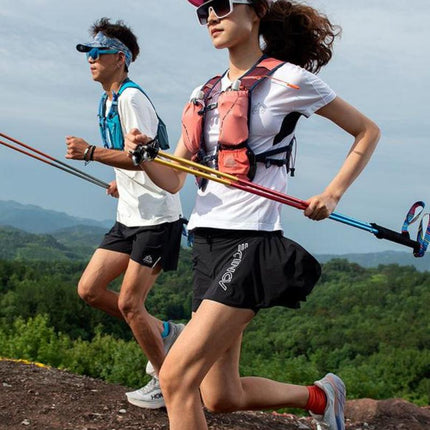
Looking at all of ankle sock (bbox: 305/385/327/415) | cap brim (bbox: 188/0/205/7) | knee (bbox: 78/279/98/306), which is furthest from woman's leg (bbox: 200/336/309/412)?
cap brim (bbox: 188/0/205/7)

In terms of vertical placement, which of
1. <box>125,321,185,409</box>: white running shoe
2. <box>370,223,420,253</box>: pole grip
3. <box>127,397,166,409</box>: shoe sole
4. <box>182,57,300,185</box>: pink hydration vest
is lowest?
<box>127,397,166,409</box>: shoe sole

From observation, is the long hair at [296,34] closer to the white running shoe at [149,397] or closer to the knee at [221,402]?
the knee at [221,402]

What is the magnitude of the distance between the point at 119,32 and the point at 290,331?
18268 millimetres

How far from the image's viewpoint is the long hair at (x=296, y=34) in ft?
13.8

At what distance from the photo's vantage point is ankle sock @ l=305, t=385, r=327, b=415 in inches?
205

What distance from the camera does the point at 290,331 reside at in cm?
2352

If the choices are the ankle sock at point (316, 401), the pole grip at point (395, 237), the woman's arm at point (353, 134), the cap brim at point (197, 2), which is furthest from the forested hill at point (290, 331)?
the cap brim at point (197, 2)

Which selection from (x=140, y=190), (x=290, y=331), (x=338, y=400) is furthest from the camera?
(x=290, y=331)

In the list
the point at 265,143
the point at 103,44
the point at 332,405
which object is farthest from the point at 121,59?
the point at 332,405

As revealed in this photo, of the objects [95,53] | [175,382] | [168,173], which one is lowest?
[175,382]

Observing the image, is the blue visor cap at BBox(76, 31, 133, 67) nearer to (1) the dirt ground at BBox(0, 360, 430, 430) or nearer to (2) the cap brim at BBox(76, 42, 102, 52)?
(2) the cap brim at BBox(76, 42, 102, 52)

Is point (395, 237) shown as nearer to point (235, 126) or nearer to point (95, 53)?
point (235, 126)

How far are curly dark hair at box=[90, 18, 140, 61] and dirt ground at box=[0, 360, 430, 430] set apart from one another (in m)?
2.62

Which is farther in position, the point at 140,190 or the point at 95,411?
the point at 95,411
